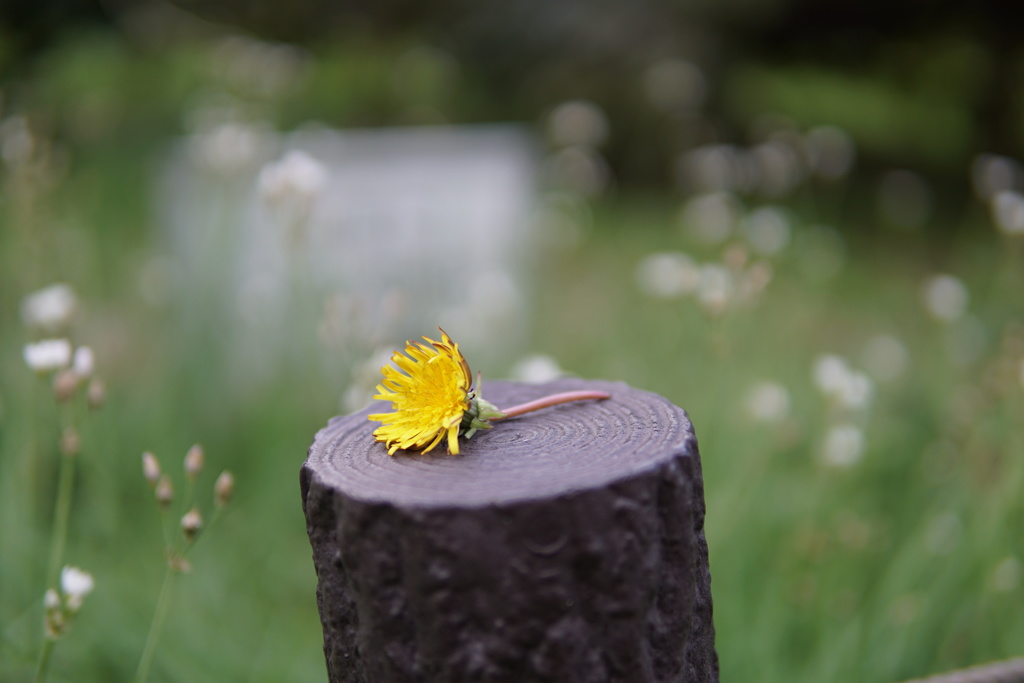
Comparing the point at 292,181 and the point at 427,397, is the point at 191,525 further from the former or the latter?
the point at 292,181

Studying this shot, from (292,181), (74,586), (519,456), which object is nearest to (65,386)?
(74,586)

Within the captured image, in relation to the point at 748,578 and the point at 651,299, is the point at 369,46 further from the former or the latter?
the point at 748,578

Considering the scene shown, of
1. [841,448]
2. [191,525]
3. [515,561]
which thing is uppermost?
[515,561]

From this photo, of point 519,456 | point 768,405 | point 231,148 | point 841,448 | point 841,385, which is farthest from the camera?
point 231,148

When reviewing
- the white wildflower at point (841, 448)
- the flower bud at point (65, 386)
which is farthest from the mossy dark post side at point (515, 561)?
the white wildflower at point (841, 448)

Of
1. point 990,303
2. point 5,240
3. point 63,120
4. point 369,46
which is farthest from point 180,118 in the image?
point 990,303

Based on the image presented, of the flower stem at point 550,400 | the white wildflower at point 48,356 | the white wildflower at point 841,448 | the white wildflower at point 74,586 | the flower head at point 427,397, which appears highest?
the flower head at point 427,397

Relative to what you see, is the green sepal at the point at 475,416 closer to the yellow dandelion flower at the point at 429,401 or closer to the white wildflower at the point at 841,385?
the yellow dandelion flower at the point at 429,401

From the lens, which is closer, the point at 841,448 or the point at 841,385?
the point at 841,385
